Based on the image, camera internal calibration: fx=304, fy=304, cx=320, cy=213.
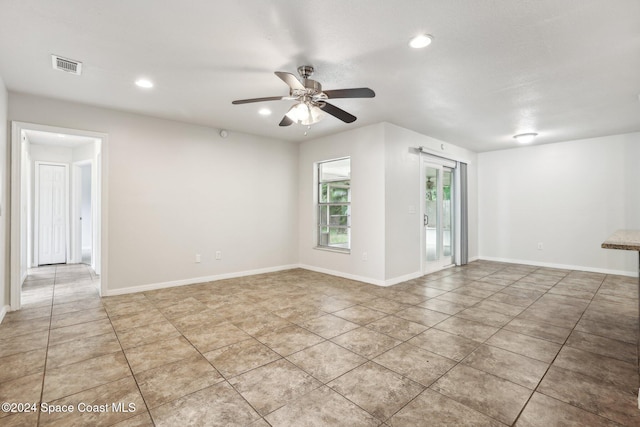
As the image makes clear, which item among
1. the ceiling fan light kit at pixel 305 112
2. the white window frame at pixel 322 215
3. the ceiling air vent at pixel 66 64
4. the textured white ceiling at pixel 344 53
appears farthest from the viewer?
the white window frame at pixel 322 215

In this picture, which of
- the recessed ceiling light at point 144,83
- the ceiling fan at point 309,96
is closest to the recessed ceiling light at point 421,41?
the ceiling fan at point 309,96

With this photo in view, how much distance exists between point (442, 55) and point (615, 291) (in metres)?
4.36

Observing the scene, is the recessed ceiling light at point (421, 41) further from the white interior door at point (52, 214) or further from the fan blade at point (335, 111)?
the white interior door at point (52, 214)

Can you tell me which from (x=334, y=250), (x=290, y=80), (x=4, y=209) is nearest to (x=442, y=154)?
(x=334, y=250)

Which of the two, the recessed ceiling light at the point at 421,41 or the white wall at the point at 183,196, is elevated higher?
the recessed ceiling light at the point at 421,41

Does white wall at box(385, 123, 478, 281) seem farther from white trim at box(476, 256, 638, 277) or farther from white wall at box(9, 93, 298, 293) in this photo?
white trim at box(476, 256, 638, 277)

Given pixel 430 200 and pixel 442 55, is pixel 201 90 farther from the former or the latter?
pixel 430 200

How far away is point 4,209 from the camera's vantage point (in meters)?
3.39

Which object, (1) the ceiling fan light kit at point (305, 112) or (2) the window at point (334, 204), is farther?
(2) the window at point (334, 204)

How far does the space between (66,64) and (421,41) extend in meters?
3.20

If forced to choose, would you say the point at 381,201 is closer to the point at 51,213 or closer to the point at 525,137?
the point at 525,137

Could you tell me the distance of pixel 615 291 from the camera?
435cm

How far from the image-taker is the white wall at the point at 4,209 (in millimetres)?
3254

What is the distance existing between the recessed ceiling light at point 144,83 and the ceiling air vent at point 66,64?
496mm
